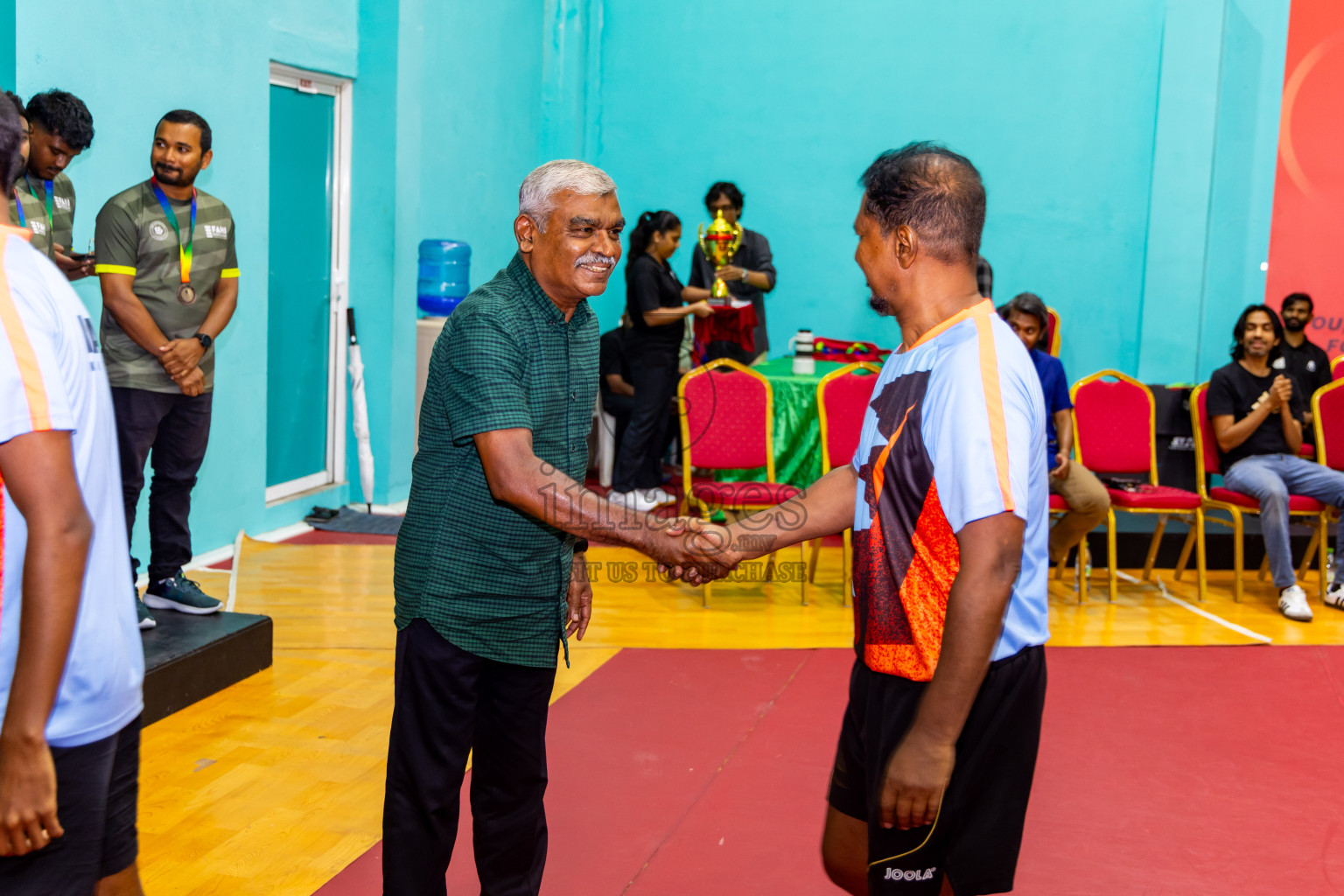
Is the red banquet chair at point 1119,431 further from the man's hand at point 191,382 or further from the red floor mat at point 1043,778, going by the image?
the man's hand at point 191,382

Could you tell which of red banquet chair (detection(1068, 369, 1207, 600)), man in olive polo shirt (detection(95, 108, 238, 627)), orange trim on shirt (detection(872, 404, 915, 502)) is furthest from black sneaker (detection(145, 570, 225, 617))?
red banquet chair (detection(1068, 369, 1207, 600))

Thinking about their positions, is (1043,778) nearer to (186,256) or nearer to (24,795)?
(24,795)

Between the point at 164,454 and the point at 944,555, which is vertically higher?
the point at 944,555

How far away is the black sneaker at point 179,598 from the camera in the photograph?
13.6 feet

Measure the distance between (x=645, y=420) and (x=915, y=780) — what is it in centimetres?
539

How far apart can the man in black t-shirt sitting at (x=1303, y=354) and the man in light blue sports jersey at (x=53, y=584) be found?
253 inches

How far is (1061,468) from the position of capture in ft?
18.0

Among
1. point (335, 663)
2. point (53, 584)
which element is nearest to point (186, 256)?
point (335, 663)

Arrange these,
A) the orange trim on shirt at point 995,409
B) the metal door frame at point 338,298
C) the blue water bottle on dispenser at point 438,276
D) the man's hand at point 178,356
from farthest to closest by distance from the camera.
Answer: the blue water bottle on dispenser at point 438,276 < the metal door frame at point 338,298 < the man's hand at point 178,356 < the orange trim on shirt at point 995,409

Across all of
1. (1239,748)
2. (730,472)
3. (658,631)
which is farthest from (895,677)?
(730,472)

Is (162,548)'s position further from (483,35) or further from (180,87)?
(483,35)

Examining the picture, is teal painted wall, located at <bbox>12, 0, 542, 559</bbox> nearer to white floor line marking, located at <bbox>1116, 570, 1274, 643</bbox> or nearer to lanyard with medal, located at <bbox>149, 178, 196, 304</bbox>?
lanyard with medal, located at <bbox>149, 178, 196, 304</bbox>

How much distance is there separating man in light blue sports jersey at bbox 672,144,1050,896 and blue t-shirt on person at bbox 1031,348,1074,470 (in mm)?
3889

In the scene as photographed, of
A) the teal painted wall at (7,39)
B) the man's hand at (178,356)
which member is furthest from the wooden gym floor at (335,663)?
the teal painted wall at (7,39)
